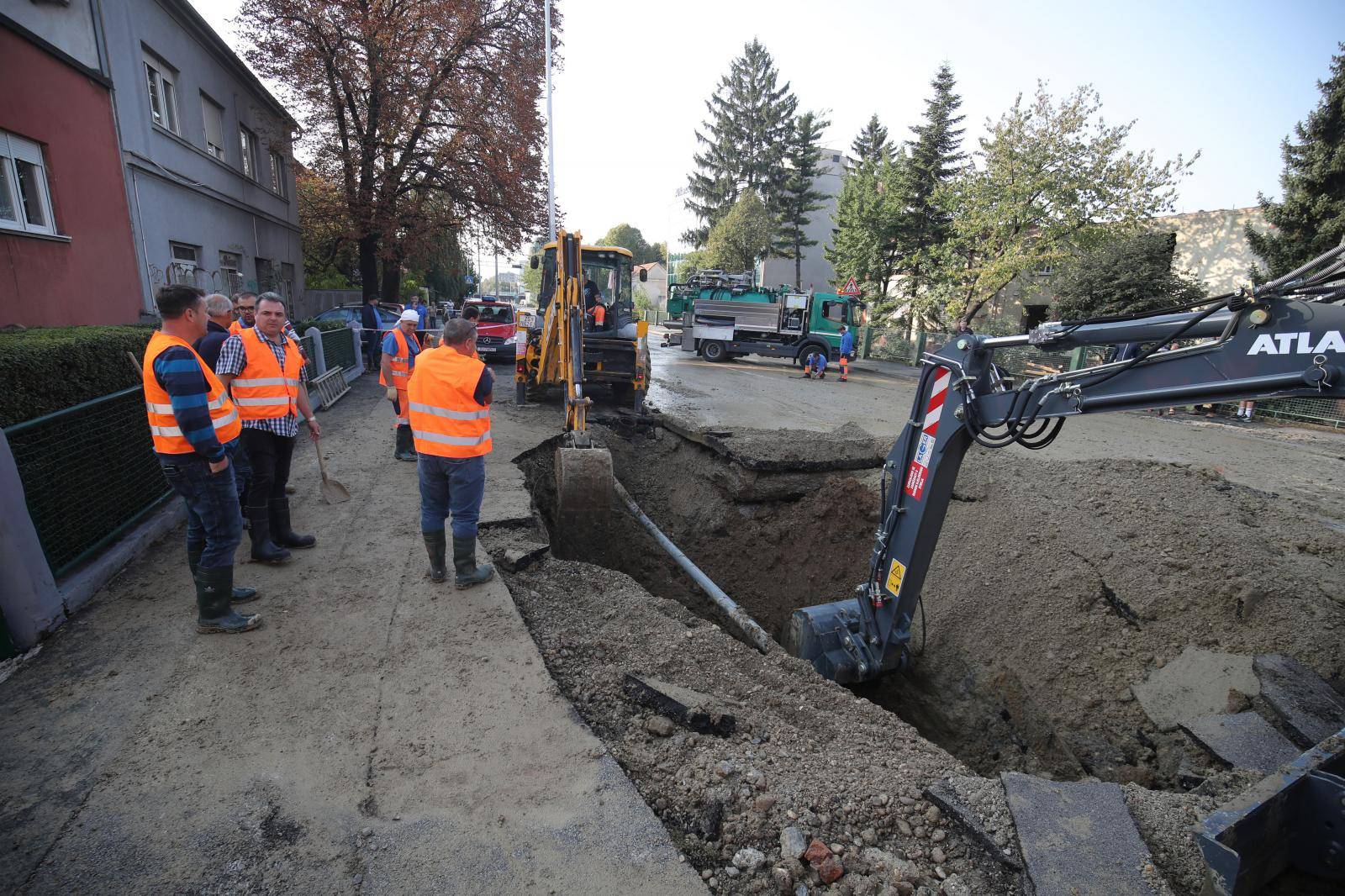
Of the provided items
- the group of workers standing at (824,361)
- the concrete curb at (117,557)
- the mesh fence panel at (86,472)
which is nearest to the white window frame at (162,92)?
the mesh fence panel at (86,472)

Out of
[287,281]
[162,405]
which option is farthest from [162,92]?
[162,405]

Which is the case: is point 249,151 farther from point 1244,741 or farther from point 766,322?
point 1244,741

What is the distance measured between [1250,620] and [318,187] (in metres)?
25.0

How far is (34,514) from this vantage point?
3691mm

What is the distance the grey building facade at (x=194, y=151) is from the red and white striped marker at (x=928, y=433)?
1318 cm

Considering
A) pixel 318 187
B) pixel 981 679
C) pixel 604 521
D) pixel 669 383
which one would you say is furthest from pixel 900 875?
pixel 318 187

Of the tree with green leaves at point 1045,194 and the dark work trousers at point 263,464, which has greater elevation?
the tree with green leaves at point 1045,194

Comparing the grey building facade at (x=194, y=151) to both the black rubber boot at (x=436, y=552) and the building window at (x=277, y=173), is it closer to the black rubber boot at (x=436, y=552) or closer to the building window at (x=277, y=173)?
the building window at (x=277, y=173)

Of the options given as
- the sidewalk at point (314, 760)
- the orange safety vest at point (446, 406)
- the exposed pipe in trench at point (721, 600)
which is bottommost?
the exposed pipe in trench at point (721, 600)

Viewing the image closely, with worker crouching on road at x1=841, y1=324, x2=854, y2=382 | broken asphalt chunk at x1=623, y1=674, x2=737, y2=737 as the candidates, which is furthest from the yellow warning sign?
worker crouching on road at x1=841, y1=324, x2=854, y2=382

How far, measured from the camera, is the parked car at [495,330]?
1680 cm

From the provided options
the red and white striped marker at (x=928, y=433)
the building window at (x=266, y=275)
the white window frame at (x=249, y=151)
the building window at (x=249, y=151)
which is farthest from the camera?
the building window at (x=266, y=275)

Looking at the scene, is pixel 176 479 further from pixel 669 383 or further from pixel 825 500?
pixel 669 383

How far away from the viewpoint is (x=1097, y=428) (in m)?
12.6
